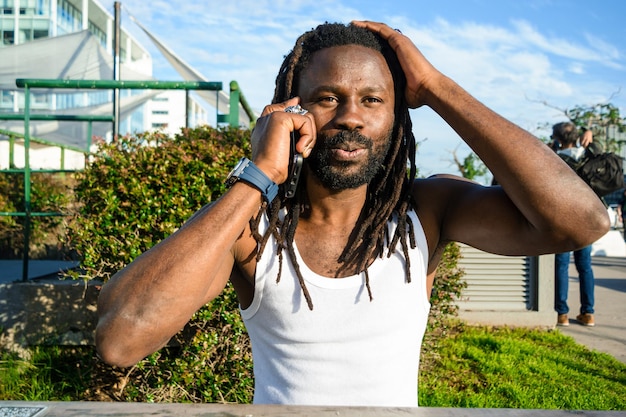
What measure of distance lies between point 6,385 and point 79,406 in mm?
3305

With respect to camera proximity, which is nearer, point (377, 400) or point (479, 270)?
point (377, 400)

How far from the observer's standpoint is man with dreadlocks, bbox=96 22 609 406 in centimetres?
167

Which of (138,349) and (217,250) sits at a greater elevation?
(217,250)

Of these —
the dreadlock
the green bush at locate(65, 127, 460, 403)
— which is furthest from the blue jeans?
the dreadlock

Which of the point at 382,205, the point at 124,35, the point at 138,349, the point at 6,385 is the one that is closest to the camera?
the point at 138,349

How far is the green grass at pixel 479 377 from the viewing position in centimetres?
407

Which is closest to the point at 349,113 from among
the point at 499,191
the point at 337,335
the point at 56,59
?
the point at 499,191

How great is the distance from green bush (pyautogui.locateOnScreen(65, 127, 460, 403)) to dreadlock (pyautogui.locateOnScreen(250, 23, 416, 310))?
1666 millimetres

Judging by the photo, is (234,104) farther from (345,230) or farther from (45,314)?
(345,230)

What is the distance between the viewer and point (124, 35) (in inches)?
1631

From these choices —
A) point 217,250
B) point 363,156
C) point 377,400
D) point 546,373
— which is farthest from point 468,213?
point 546,373

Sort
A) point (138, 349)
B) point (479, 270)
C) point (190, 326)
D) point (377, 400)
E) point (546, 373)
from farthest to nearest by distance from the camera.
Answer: point (479, 270), point (546, 373), point (190, 326), point (377, 400), point (138, 349)

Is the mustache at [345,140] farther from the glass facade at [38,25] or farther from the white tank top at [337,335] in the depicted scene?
the glass facade at [38,25]

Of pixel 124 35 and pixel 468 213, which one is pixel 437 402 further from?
pixel 124 35
